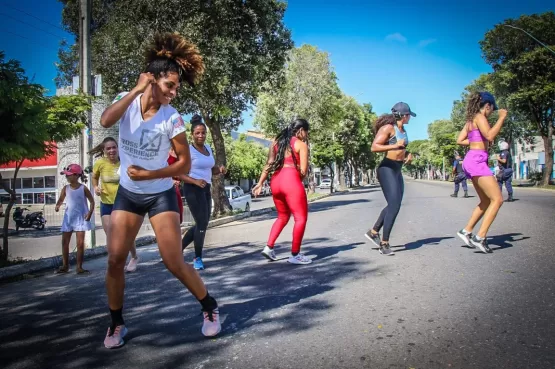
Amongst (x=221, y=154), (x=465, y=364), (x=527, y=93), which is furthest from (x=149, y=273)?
(x=527, y=93)

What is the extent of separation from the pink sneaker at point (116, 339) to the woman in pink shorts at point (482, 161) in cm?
455

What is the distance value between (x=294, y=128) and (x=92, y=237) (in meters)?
4.96

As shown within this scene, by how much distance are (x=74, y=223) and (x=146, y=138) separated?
3877 mm

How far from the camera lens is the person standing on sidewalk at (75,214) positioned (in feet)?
20.3

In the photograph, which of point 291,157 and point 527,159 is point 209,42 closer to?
point 291,157

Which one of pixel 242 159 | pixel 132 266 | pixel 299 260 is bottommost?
pixel 132 266

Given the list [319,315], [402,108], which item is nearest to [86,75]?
[402,108]

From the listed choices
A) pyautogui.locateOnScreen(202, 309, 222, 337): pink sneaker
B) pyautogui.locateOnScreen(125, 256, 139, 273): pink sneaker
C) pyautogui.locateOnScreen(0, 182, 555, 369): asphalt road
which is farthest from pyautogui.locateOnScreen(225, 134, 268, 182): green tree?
pyautogui.locateOnScreen(202, 309, 222, 337): pink sneaker

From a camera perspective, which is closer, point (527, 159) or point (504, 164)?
point (504, 164)

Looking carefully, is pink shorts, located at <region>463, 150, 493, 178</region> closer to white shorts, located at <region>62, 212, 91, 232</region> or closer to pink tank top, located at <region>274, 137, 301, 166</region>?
pink tank top, located at <region>274, 137, 301, 166</region>

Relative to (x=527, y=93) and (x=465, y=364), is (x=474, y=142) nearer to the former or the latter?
(x=465, y=364)

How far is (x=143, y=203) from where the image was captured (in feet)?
9.84

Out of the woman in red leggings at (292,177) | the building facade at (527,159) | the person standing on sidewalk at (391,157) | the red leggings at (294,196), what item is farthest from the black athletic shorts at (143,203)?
the building facade at (527,159)

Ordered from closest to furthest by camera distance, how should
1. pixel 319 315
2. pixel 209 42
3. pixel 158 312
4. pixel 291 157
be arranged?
pixel 319 315
pixel 158 312
pixel 291 157
pixel 209 42
